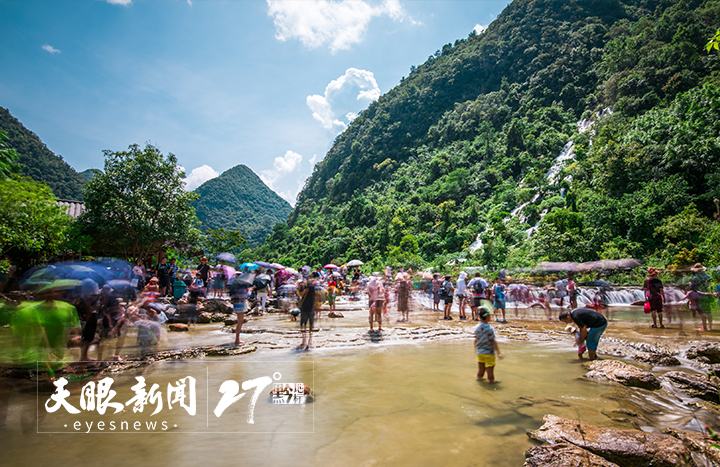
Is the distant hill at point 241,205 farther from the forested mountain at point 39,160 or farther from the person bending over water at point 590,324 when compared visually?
the person bending over water at point 590,324

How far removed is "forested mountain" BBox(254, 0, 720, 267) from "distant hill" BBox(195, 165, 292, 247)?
3641cm

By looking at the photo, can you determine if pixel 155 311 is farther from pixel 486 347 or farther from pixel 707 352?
pixel 707 352

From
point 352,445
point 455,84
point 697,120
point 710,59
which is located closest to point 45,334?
point 352,445

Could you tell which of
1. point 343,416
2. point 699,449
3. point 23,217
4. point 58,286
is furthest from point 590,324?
point 23,217

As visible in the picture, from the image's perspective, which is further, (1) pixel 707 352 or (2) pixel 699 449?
(1) pixel 707 352

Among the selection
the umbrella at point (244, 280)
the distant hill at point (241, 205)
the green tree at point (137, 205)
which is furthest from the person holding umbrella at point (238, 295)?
the distant hill at point (241, 205)

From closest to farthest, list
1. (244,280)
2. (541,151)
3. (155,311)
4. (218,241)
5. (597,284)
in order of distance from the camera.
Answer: (155,311) < (244,280) < (597,284) < (218,241) < (541,151)

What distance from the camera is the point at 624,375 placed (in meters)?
5.68

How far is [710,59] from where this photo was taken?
35.9 metres

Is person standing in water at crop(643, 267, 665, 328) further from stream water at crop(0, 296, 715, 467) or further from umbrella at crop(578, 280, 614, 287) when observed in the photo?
umbrella at crop(578, 280, 614, 287)

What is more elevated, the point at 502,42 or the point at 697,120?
the point at 502,42

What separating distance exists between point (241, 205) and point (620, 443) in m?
152

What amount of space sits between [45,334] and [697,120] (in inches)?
1367

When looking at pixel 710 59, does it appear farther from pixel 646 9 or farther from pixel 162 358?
pixel 162 358
